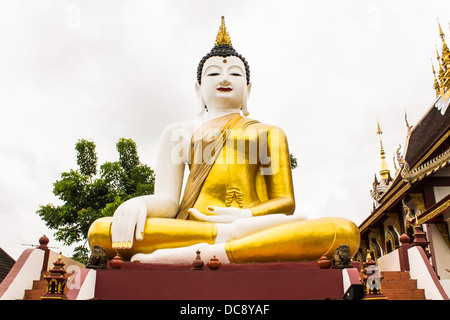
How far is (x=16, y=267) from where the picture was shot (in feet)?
17.1

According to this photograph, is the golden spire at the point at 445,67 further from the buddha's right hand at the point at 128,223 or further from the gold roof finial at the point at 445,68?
the buddha's right hand at the point at 128,223

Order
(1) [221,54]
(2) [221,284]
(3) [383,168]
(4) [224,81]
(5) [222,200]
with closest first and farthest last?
1. (2) [221,284]
2. (5) [222,200]
3. (4) [224,81]
4. (1) [221,54]
5. (3) [383,168]

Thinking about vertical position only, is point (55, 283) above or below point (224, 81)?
below

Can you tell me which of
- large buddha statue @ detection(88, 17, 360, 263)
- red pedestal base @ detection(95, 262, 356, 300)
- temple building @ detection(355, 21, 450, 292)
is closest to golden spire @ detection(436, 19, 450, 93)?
temple building @ detection(355, 21, 450, 292)

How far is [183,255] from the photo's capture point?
4.16 meters

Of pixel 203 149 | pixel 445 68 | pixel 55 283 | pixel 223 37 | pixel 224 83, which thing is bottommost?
pixel 55 283

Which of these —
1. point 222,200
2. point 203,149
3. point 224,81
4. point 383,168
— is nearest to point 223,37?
point 224,81

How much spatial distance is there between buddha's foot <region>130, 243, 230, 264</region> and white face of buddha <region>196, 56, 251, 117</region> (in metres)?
2.21

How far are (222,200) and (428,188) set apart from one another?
824 centimetres

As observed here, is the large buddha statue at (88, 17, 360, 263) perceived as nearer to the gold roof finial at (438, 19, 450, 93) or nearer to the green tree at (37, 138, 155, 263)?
the green tree at (37, 138, 155, 263)

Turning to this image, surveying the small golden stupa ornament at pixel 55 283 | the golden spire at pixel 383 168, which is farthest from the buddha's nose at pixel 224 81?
the golden spire at pixel 383 168

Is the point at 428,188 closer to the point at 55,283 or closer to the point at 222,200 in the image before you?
the point at 222,200

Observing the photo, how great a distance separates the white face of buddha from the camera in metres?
5.62
